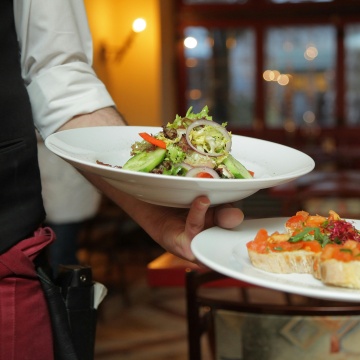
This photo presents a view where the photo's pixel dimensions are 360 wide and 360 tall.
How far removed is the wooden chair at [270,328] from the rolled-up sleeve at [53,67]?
0.64 metres

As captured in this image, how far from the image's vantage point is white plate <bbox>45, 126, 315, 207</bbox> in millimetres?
927

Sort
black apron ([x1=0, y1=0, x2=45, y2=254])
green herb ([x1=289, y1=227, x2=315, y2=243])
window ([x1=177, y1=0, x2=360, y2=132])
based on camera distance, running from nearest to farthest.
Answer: green herb ([x1=289, y1=227, x2=315, y2=243]), black apron ([x1=0, y1=0, x2=45, y2=254]), window ([x1=177, y1=0, x2=360, y2=132])

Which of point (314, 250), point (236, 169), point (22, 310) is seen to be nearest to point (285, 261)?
point (314, 250)

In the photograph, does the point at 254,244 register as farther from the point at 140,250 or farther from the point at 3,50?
the point at 140,250

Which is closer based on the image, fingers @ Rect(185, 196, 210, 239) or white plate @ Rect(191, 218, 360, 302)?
white plate @ Rect(191, 218, 360, 302)

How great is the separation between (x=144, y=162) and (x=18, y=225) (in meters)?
0.24

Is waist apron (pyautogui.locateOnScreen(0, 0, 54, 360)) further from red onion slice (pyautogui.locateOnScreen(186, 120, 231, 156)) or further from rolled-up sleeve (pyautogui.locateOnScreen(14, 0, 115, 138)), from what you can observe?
red onion slice (pyautogui.locateOnScreen(186, 120, 231, 156))

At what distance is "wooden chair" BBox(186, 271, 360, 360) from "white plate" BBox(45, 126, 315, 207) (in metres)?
0.58

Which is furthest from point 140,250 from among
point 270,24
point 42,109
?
point 42,109

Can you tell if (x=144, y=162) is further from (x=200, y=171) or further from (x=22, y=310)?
(x=22, y=310)

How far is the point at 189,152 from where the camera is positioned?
1125 millimetres

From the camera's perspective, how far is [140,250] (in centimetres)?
643

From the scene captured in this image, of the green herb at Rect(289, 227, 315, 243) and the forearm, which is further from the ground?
the forearm

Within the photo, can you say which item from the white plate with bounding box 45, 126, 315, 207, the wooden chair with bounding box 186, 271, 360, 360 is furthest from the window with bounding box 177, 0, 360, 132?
the white plate with bounding box 45, 126, 315, 207
